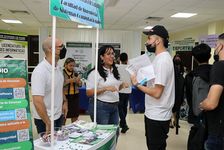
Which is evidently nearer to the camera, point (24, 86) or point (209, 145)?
point (24, 86)

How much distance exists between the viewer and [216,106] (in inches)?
77.8

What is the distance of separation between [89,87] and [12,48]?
3.04m

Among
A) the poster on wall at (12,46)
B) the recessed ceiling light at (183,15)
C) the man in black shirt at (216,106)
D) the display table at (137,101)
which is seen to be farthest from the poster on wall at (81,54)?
the man in black shirt at (216,106)

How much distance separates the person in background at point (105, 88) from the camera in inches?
105

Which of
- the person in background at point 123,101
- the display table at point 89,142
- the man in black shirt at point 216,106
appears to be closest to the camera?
the display table at point 89,142

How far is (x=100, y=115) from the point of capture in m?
2.68

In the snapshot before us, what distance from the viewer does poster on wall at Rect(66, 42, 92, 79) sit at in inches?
365

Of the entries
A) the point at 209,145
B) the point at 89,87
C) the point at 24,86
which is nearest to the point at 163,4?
the point at 89,87

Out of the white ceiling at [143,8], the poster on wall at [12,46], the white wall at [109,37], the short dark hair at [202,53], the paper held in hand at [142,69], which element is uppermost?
the white ceiling at [143,8]

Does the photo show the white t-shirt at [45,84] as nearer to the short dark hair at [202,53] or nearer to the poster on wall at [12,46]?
the short dark hair at [202,53]

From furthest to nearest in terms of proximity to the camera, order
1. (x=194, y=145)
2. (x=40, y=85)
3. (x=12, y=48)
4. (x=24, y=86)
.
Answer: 1. (x=12, y=48)
2. (x=194, y=145)
3. (x=40, y=85)
4. (x=24, y=86)

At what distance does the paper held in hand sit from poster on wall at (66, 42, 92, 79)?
23.0 feet

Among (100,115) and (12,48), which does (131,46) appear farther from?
(100,115)

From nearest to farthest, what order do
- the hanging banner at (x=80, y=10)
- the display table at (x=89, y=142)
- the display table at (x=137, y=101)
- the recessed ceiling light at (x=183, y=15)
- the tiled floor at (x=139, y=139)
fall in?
the hanging banner at (x=80, y=10), the display table at (x=89, y=142), the tiled floor at (x=139, y=139), the display table at (x=137, y=101), the recessed ceiling light at (x=183, y=15)
